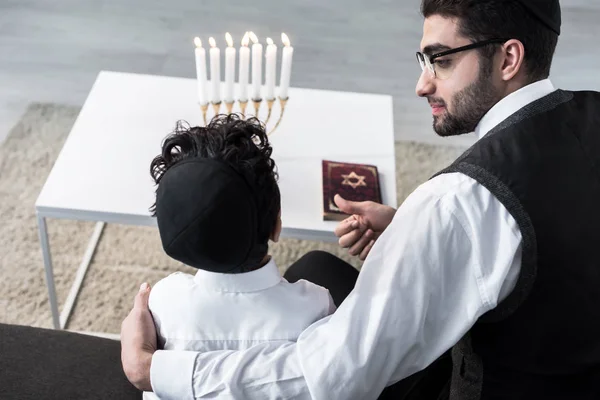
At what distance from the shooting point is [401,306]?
100 centimetres

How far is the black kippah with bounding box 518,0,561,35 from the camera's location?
1137 mm

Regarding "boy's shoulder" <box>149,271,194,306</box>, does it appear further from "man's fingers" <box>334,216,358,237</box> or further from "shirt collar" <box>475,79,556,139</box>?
"shirt collar" <box>475,79,556,139</box>

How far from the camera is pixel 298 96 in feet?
6.87

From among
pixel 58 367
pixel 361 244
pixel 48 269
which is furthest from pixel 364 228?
pixel 48 269

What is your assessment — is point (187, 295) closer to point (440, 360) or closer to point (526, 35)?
point (440, 360)

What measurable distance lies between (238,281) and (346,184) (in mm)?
733

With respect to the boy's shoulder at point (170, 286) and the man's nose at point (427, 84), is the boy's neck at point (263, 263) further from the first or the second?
the man's nose at point (427, 84)

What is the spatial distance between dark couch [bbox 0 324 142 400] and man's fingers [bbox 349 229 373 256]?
53 centimetres

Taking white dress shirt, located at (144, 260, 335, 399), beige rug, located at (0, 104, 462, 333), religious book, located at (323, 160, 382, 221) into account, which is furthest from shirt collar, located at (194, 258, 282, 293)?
beige rug, located at (0, 104, 462, 333)

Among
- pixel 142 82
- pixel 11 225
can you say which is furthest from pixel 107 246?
pixel 142 82

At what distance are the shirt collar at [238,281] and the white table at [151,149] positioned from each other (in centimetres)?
53

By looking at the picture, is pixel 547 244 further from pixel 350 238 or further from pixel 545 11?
pixel 350 238

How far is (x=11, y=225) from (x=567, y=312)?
1.87m

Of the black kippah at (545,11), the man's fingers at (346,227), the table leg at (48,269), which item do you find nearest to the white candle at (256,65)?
the man's fingers at (346,227)
